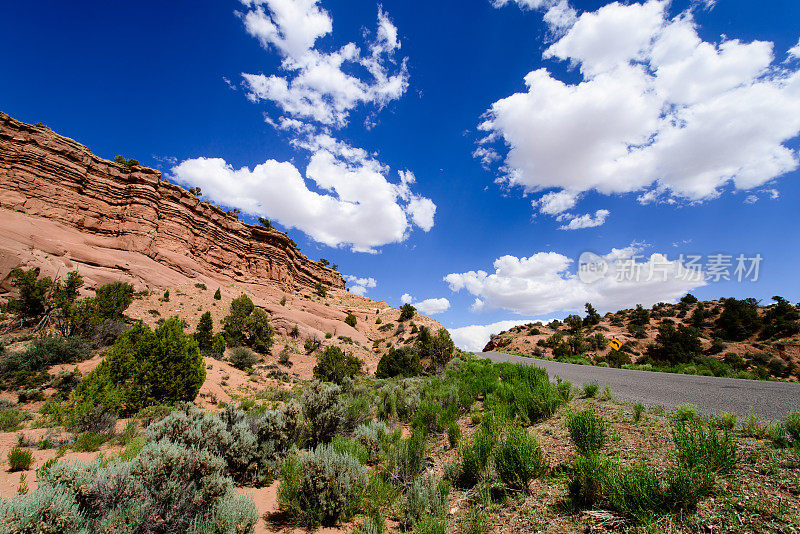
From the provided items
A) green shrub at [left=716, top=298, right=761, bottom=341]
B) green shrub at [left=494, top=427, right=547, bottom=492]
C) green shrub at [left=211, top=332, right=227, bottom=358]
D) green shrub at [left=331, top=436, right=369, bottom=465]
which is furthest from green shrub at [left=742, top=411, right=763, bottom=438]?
green shrub at [left=716, top=298, right=761, bottom=341]

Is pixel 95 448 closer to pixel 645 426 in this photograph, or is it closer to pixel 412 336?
pixel 645 426

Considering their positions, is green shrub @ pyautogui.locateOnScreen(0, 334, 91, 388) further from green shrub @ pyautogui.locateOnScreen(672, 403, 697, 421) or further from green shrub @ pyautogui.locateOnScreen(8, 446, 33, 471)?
green shrub @ pyautogui.locateOnScreen(672, 403, 697, 421)

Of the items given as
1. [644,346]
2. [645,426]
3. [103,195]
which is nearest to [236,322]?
[103,195]

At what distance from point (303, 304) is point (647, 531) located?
36.7 metres

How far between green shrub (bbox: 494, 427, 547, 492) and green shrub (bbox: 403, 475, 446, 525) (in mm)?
949

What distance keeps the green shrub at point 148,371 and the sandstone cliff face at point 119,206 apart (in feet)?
76.3

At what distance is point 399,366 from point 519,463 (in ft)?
53.2

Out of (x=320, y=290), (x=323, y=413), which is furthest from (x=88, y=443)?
(x=320, y=290)

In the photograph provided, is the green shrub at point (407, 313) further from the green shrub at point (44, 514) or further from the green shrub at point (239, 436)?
the green shrub at point (44, 514)

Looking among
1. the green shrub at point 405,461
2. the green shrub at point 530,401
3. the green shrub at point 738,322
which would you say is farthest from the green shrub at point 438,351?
the green shrub at point 738,322

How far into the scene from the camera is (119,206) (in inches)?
1152

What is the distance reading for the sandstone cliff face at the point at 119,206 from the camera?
2472cm

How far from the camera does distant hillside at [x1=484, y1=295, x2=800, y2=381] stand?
796 inches

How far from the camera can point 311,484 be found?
3828mm
